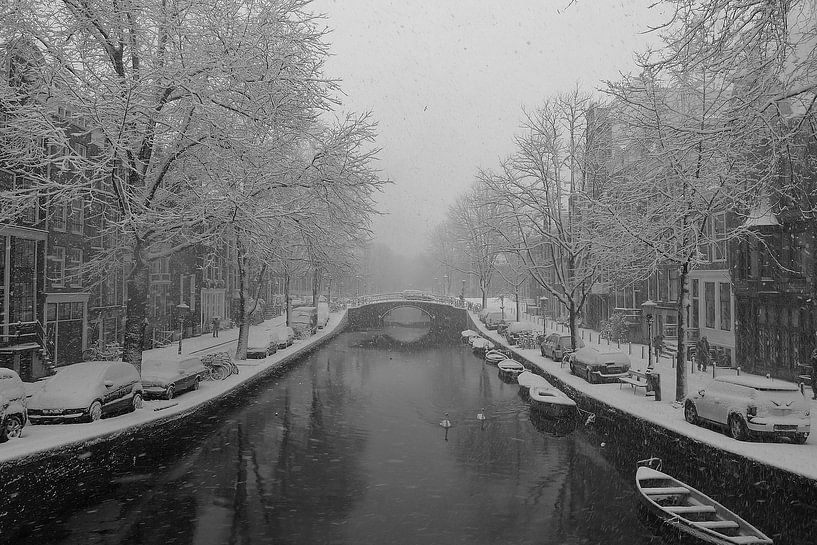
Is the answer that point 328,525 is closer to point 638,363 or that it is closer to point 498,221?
point 638,363

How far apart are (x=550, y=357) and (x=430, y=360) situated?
1080 centimetres

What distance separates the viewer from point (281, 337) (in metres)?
40.9

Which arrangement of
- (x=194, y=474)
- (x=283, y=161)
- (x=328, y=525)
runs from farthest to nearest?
(x=283, y=161) < (x=194, y=474) < (x=328, y=525)

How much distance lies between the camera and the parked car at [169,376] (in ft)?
71.2

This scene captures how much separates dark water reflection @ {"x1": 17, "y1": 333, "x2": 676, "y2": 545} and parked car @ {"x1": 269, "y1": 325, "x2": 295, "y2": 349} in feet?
44.0

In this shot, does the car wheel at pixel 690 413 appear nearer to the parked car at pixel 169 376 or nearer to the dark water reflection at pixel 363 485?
the dark water reflection at pixel 363 485

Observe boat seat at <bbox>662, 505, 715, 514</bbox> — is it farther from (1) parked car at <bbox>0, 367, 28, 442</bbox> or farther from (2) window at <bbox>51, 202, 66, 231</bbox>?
(2) window at <bbox>51, 202, 66, 231</bbox>

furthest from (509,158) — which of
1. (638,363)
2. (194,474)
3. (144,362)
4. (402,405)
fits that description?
(194,474)

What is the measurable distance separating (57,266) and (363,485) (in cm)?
2199

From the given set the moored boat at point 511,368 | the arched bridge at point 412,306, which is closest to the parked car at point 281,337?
the moored boat at point 511,368

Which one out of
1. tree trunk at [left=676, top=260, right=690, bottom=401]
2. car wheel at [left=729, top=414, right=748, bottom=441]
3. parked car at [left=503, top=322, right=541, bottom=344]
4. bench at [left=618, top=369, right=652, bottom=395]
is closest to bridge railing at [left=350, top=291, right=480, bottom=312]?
parked car at [left=503, top=322, right=541, bottom=344]

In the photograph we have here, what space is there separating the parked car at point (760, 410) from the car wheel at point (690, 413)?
0.75m

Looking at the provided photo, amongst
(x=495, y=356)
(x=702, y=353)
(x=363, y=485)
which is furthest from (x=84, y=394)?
(x=495, y=356)

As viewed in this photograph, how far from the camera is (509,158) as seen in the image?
1444 inches
